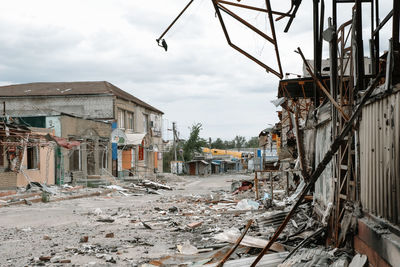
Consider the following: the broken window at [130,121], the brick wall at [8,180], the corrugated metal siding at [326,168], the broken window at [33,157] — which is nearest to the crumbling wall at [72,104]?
the broken window at [130,121]

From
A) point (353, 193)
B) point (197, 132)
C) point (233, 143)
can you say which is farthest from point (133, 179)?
point (233, 143)

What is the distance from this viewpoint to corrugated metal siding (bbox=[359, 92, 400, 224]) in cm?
Result: 462

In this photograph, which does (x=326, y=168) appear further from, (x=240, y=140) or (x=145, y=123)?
(x=240, y=140)

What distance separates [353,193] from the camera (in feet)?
20.9

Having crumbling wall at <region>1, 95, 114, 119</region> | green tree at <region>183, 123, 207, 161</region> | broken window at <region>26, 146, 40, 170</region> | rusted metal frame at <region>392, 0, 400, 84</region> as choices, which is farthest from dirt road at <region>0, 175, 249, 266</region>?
green tree at <region>183, 123, 207, 161</region>

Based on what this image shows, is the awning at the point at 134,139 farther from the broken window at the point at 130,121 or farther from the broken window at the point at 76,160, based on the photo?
the broken window at the point at 76,160

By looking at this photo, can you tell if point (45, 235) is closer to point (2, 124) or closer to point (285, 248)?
point (285, 248)

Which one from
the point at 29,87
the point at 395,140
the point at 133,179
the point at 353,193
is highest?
the point at 29,87

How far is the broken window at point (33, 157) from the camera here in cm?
2327

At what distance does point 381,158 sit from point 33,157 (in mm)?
21270

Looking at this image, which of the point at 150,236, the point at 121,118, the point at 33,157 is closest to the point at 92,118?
the point at 121,118

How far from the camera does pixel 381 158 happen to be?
514 cm

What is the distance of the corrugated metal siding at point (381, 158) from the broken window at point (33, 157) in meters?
20.4

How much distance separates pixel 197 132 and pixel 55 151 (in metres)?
42.0
